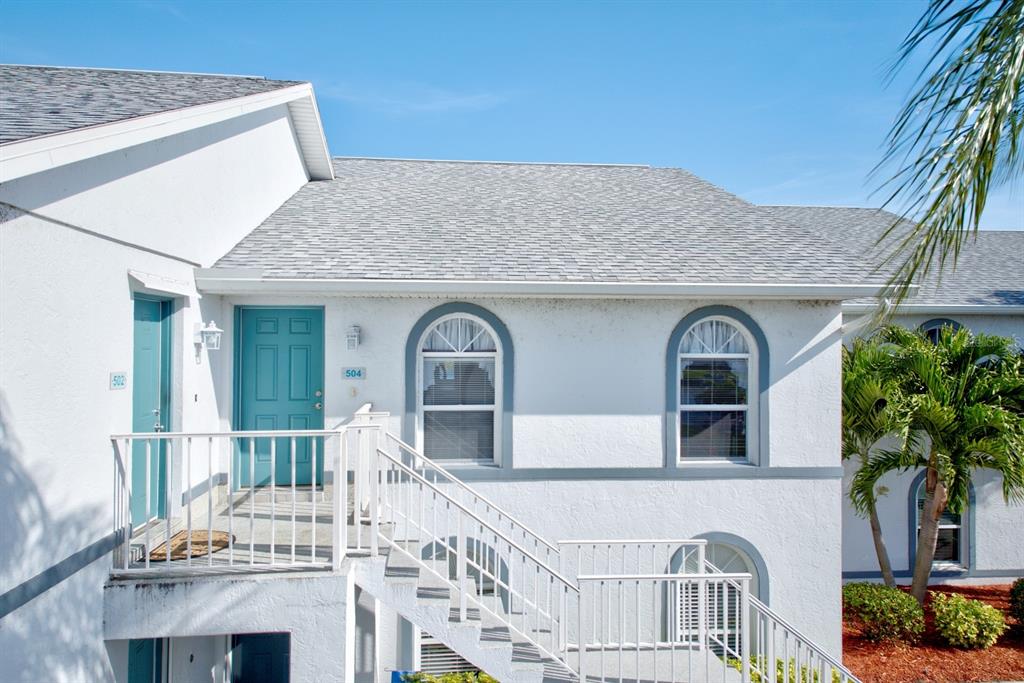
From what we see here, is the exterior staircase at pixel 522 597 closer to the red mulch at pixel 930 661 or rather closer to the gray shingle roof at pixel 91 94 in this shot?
the red mulch at pixel 930 661

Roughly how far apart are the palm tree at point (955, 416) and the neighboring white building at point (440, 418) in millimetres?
1583

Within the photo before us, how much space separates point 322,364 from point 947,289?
1174 cm

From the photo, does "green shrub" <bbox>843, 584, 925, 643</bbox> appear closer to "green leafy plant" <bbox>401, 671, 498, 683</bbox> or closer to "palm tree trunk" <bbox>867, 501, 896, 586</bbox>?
"palm tree trunk" <bbox>867, 501, 896, 586</bbox>

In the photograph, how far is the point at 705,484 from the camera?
26.8ft

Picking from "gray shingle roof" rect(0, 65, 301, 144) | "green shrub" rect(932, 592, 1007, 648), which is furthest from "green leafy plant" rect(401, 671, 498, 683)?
"green shrub" rect(932, 592, 1007, 648)

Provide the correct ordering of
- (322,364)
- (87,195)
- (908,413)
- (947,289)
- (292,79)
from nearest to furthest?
(87,195), (322,364), (908,413), (292,79), (947,289)

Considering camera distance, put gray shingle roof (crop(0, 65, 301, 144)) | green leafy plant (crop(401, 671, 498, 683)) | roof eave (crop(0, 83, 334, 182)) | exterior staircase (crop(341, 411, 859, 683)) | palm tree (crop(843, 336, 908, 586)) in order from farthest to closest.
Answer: palm tree (crop(843, 336, 908, 586)) → green leafy plant (crop(401, 671, 498, 683)) → exterior staircase (crop(341, 411, 859, 683)) → gray shingle roof (crop(0, 65, 301, 144)) → roof eave (crop(0, 83, 334, 182))

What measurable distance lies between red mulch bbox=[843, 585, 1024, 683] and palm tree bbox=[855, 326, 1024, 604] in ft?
3.05

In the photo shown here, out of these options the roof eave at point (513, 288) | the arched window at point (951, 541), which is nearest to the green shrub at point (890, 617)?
the arched window at point (951, 541)

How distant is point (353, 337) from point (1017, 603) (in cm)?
1092

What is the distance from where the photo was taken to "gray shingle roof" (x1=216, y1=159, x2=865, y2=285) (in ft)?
26.1

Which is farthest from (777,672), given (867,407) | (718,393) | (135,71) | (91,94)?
(135,71)

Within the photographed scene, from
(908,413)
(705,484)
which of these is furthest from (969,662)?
(705,484)

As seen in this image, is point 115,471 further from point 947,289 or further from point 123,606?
point 947,289
